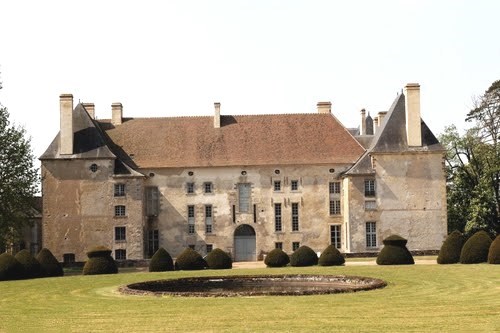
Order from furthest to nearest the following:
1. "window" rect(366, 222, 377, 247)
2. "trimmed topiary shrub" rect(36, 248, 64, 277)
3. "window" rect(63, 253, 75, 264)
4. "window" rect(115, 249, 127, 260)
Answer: "window" rect(115, 249, 127, 260) < "window" rect(366, 222, 377, 247) < "window" rect(63, 253, 75, 264) < "trimmed topiary shrub" rect(36, 248, 64, 277)

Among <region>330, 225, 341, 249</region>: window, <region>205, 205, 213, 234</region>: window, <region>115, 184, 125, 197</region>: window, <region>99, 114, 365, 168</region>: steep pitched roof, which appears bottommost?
<region>330, 225, 341, 249</region>: window

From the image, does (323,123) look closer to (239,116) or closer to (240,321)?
(239,116)

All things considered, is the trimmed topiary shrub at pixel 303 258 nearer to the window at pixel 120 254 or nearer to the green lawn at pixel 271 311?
the green lawn at pixel 271 311

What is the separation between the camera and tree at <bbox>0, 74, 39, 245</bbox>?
3681cm

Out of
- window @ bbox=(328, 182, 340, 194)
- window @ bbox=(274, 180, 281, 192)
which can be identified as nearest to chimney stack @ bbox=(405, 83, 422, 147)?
window @ bbox=(328, 182, 340, 194)

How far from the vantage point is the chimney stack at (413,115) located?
43.2 meters

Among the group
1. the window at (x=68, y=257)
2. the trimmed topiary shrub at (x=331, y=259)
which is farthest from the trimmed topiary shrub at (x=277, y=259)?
the window at (x=68, y=257)

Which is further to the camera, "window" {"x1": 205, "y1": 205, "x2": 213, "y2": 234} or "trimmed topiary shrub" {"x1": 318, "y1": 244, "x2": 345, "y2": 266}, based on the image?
"window" {"x1": 205, "y1": 205, "x2": 213, "y2": 234}

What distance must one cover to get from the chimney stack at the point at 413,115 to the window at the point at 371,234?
15.7 feet

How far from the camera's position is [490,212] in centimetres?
4419

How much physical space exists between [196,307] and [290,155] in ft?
91.8

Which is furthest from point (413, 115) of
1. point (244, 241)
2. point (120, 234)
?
point (120, 234)

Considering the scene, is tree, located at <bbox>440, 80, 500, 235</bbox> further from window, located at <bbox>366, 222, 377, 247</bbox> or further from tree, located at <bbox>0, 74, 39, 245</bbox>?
tree, located at <bbox>0, 74, 39, 245</bbox>

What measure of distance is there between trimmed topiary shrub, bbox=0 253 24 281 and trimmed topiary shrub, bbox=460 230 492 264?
1739cm
